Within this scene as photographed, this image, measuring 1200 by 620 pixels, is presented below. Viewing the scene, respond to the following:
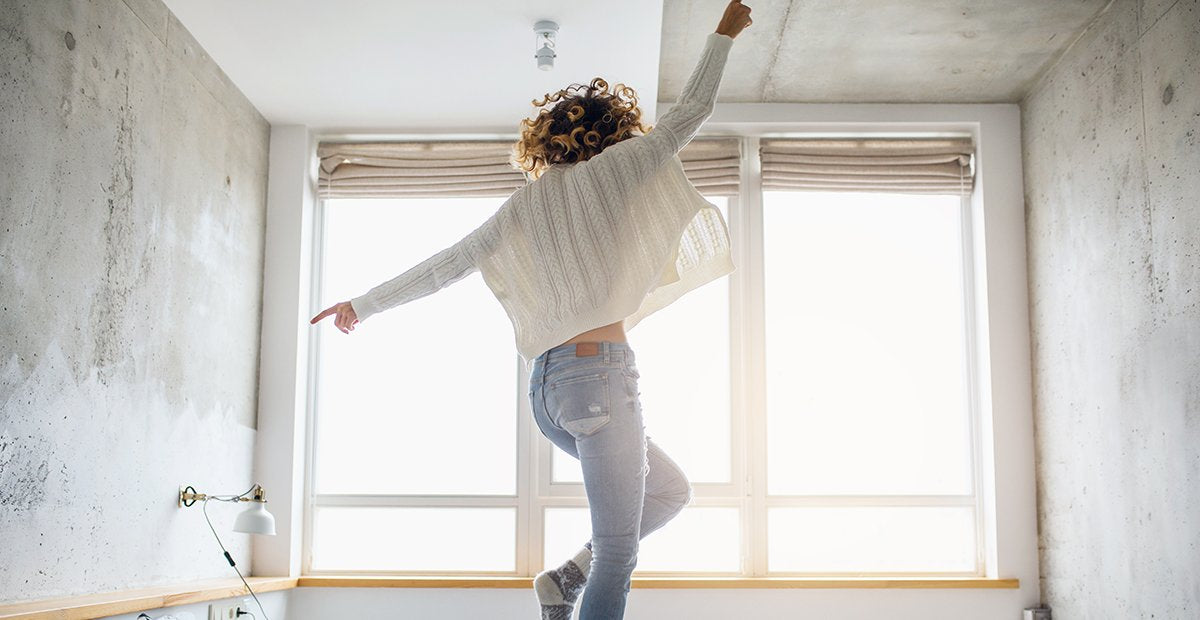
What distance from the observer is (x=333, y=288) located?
4.61m

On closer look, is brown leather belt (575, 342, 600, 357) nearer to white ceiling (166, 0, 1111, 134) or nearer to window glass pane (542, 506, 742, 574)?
white ceiling (166, 0, 1111, 134)

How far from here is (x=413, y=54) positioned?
3768 millimetres

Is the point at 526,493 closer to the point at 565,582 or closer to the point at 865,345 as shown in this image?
the point at 865,345

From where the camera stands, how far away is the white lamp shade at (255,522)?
361 cm

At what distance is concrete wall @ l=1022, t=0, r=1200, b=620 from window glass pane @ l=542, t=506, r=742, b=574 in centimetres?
122

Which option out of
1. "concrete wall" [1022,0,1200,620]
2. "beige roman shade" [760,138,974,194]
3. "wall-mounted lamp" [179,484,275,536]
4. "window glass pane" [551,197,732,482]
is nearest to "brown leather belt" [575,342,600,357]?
"wall-mounted lamp" [179,484,275,536]

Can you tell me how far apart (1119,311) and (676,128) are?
2.08 m

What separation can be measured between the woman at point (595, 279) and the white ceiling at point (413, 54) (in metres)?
1.15

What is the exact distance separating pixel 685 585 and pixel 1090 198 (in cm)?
203

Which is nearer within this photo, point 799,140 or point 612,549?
point 612,549

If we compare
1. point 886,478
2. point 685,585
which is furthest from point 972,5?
point 685,585

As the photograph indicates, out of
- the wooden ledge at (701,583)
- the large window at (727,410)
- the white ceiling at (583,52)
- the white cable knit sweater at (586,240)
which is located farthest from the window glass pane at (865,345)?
the white cable knit sweater at (586,240)

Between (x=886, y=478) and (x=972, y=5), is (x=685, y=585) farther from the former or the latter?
(x=972, y=5)

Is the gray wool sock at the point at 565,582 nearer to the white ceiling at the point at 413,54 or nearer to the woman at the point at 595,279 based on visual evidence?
the woman at the point at 595,279
